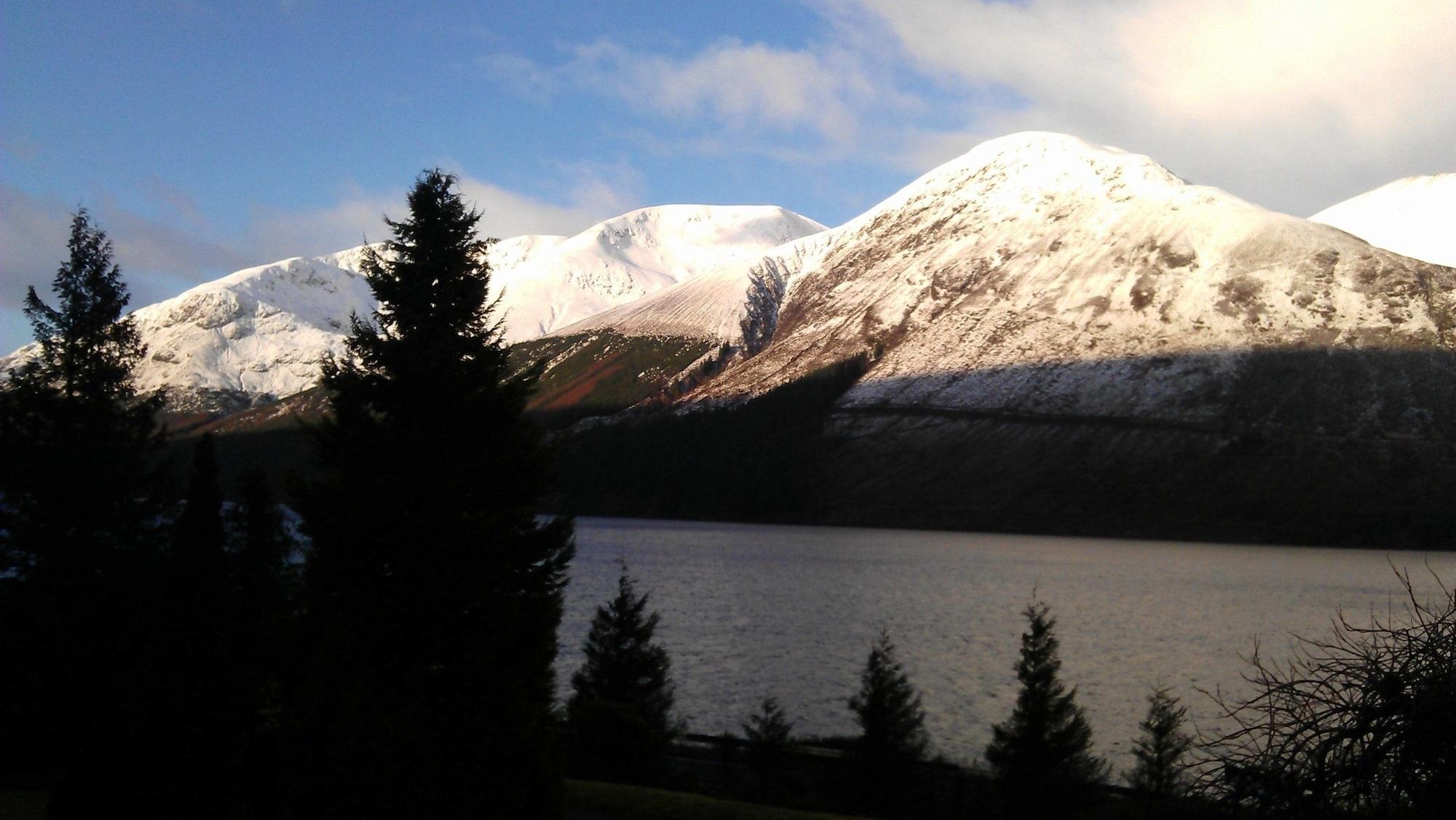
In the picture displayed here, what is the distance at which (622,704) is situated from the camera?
33.6m

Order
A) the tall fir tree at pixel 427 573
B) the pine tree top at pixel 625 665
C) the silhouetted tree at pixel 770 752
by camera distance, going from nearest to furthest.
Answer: the tall fir tree at pixel 427 573 → the silhouetted tree at pixel 770 752 → the pine tree top at pixel 625 665

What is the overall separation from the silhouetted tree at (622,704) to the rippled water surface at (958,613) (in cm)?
500

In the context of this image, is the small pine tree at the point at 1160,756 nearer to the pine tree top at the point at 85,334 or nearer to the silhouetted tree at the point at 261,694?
the silhouetted tree at the point at 261,694

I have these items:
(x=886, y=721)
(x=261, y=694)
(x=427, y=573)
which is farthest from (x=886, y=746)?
(x=427, y=573)

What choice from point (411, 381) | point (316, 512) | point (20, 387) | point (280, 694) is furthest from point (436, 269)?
point (20, 387)

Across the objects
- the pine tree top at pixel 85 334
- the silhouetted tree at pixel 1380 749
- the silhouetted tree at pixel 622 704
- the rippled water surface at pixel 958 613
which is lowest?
the rippled water surface at pixel 958 613

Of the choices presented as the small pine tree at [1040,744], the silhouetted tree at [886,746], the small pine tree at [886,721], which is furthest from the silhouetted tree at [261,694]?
the small pine tree at [1040,744]

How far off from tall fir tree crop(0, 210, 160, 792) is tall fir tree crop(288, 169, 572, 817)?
901 cm

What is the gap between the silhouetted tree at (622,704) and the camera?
28.6 metres

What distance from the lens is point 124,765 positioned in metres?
18.0

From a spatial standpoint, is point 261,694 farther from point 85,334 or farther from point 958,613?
point 958,613

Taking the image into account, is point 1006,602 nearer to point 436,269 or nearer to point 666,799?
point 666,799

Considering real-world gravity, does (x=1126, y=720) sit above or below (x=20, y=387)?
below

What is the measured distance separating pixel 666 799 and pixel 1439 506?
565 feet
